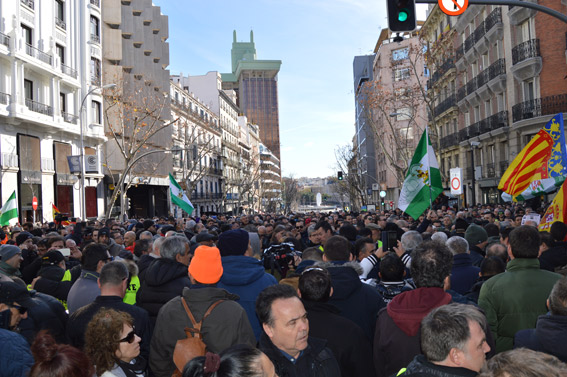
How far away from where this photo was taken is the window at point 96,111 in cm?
3453

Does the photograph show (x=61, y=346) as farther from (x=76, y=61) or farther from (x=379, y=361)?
(x=76, y=61)

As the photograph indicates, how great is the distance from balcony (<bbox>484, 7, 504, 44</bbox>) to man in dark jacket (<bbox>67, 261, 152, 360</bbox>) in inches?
1202

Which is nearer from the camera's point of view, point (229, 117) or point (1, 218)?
point (1, 218)

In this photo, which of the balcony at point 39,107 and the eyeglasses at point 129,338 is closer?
the eyeglasses at point 129,338

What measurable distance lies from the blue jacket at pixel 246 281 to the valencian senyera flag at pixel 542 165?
6821mm

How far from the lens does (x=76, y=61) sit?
1298 inches

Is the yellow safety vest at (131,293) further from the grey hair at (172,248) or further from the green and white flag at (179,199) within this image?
the green and white flag at (179,199)

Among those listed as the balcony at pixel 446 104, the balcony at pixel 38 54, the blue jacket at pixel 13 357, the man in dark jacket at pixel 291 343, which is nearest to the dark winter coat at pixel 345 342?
the man in dark jacket at pixel 291 343

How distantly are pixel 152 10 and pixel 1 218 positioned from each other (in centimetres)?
3782

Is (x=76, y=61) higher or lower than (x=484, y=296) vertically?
higher

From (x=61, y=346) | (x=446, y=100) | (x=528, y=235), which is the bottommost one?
(x=61, y=346)

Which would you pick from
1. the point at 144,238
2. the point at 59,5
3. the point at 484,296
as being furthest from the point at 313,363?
the point at 59,5

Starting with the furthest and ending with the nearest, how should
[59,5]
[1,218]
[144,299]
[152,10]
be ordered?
1. [152,10]
2. [59,5]
3. [1,218]
4. [144,299]

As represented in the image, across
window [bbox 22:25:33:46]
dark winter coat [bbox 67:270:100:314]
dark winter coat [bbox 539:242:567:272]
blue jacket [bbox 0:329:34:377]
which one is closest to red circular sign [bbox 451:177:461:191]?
dark winter coat [bbox 539:242:567:272]
